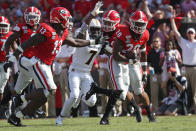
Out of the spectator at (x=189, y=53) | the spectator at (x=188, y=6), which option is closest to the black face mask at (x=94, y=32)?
the spectator at (x=189, y=53)

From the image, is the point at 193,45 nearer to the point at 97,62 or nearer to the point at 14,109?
the point at 97,62

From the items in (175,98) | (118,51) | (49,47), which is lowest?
(175,98)

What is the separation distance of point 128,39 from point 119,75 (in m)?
0.63

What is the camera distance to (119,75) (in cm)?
869

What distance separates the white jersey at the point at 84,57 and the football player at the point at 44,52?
41.0 inches

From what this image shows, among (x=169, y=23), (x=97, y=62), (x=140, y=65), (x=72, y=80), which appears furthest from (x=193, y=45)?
(x=72, y=80)

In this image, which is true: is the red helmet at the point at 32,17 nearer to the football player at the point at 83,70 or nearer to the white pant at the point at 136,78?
the football player at the point at 83,70

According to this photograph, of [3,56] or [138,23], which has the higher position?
[138,23]

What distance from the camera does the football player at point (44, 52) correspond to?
803cm

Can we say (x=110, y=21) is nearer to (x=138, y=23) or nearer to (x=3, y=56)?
(x=138, y=23)

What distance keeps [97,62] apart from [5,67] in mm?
3082

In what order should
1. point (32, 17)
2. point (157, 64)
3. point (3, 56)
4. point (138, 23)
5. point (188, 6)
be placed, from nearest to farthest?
point (138, 23), point (32, 17), point (3, 56), point (157, 64), point (188, 6)

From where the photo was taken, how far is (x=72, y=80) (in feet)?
29.9

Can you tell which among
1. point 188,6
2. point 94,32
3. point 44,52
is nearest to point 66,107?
point 44,52
